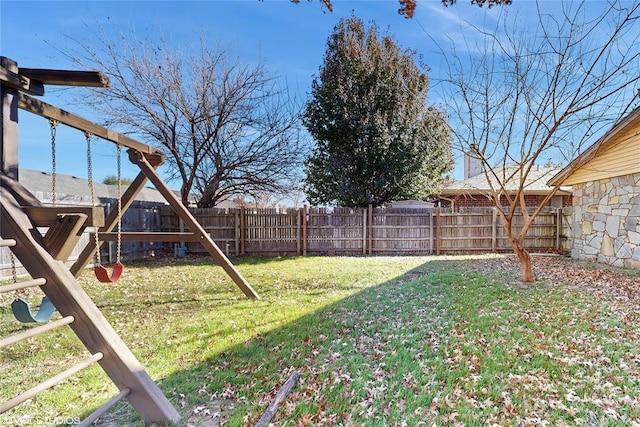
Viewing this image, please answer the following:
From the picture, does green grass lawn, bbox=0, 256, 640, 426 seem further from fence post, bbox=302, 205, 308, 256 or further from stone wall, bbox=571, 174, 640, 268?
fence post, bbox=302, 205, 308, 256

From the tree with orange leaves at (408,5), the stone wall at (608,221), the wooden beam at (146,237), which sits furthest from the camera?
the stone wall at (608,221)

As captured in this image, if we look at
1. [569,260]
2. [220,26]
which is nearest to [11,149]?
[220,26]

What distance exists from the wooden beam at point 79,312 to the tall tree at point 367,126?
921 centimetres

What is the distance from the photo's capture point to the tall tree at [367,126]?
1061 cm

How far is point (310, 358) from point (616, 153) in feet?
28.6

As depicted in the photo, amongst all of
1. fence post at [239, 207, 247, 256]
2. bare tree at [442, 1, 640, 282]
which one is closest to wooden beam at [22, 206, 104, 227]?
bare tree at [442, 1, 640, 282]

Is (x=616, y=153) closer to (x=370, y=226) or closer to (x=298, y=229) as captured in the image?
(x=370, y=226)

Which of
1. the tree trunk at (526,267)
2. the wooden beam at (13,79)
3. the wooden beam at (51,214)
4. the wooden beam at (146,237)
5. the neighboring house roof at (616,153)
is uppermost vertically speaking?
the neighboring house roof at (616,153)

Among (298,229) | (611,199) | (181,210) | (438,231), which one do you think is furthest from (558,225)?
(181,210)

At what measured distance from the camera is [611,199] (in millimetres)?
7590

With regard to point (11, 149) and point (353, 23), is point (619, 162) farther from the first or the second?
point (11, 149)

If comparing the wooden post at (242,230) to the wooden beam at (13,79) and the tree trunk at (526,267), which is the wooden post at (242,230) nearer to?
the tree trunk at (526,267)

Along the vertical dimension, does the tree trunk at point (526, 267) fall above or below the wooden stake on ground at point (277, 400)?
above

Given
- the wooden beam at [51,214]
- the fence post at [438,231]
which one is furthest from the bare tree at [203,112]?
the wooden beam at [51,214]
